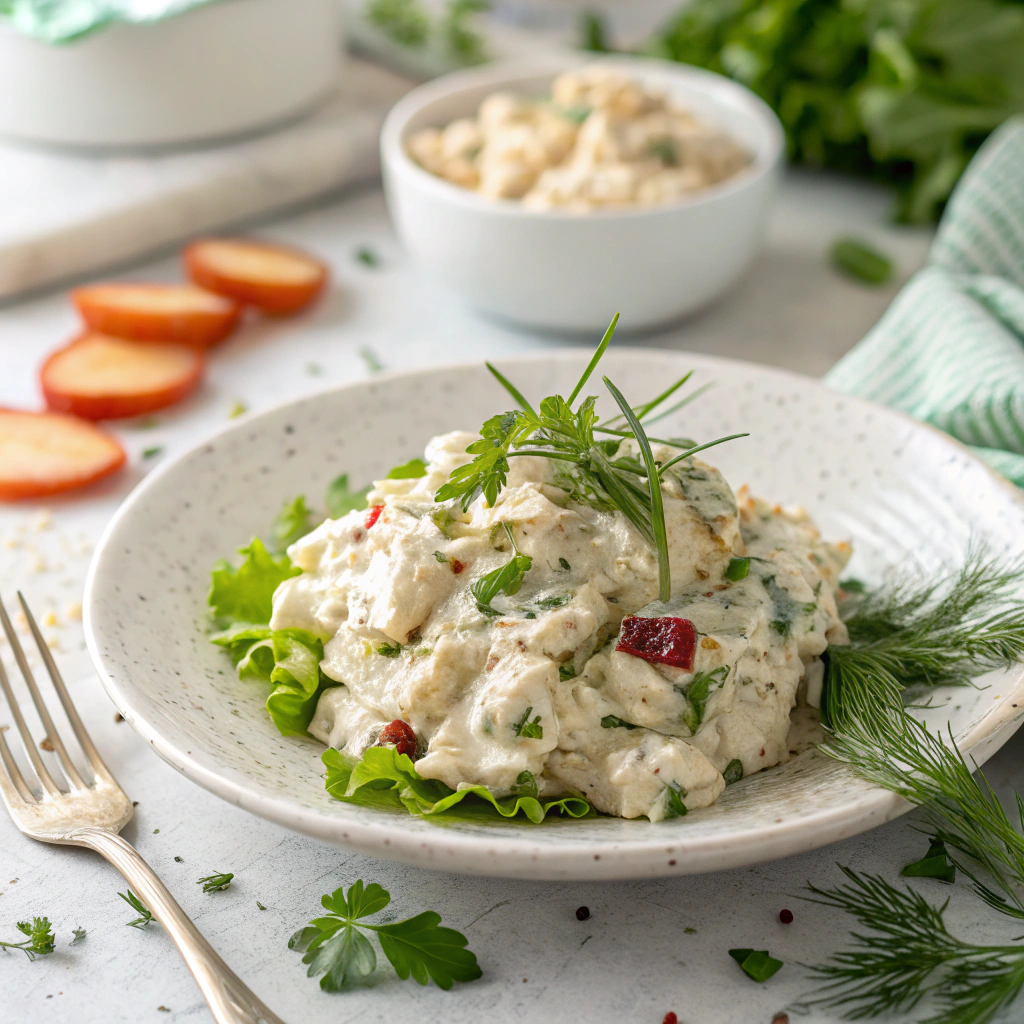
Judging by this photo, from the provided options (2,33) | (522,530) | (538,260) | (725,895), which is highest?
(2,33)

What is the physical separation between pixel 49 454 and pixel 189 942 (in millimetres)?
1887

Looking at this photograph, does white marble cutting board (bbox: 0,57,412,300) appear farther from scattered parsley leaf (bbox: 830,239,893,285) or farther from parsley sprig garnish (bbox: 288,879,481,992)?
parsley sprig garnish (bbox: 288,879,481,992)

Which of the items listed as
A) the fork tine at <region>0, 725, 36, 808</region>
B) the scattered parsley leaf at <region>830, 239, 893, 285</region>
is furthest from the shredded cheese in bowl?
the fork tine at <region>0, 725, 36, 808</region>

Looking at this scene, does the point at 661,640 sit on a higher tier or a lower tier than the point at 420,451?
higher

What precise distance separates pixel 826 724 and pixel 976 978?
507 millimetres

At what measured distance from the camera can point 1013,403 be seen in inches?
107

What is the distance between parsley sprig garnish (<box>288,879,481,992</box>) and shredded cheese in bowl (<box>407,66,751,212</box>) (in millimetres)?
2366

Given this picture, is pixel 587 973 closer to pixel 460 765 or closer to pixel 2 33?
pixel 460 765

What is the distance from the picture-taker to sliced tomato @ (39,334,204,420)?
138 inches

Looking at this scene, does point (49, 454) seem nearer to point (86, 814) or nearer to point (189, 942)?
point (86, 814)

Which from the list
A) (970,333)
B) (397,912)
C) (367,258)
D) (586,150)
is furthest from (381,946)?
(367,258)

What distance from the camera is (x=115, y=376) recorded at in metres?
3.61

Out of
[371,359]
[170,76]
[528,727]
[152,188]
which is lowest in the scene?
[371,359]

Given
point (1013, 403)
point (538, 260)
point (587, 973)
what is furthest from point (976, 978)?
point (538, 260)
